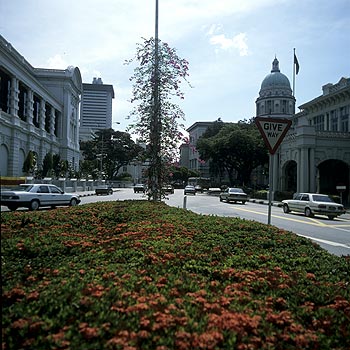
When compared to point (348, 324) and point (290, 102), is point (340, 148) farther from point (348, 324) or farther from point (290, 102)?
point (290, 102)

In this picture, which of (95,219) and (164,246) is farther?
(95,219)

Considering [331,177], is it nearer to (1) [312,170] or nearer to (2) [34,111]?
(1) [312,170]

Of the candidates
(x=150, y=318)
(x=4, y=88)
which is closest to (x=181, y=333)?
(x=150, y=318)

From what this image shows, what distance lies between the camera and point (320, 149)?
129 ft

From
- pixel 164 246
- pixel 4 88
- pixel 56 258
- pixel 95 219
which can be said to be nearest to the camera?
pixel 56 258

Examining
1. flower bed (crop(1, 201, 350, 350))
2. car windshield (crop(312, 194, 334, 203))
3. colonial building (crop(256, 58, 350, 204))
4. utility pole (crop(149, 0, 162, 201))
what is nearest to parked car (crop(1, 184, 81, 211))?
utility pole (crop(149, 0, 162, 201))

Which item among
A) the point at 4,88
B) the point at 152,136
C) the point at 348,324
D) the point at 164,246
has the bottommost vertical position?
the point at 348,324

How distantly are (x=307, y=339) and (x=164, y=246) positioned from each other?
2485 mm

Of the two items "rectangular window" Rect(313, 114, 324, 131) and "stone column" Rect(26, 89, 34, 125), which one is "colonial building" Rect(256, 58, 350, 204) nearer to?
"rectangular window" Rect(313, 114, 324, 131)

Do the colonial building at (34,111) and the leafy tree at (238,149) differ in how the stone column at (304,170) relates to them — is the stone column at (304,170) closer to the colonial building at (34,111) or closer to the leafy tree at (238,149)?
the leafy tree at (238,149)

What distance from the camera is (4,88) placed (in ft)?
153

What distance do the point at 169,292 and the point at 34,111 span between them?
5899cm

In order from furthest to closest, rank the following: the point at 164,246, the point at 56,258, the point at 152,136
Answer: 1. the point at 152,136
2. the point at 164,246
3. the point at 56,258

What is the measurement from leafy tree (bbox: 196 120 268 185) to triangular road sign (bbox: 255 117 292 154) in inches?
2138
